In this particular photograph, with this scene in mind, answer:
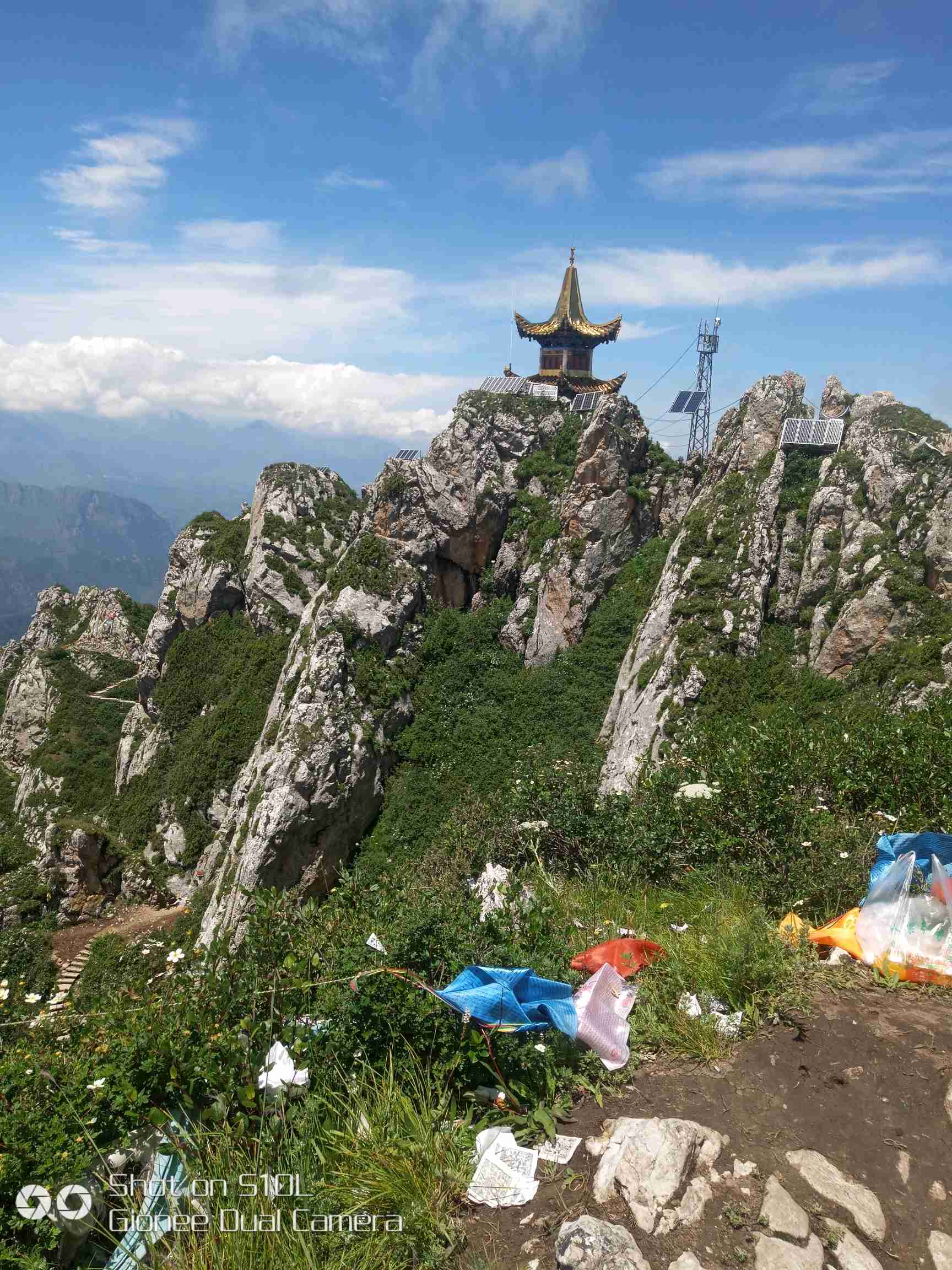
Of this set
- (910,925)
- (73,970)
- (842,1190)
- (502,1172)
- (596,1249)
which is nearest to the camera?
(596,1249)

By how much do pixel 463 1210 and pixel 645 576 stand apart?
23143 millimetres

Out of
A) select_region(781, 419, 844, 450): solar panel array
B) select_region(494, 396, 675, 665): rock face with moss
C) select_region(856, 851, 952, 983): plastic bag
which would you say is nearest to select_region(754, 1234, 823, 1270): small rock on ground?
select_region(856, 851, 952, 983): plastic bag

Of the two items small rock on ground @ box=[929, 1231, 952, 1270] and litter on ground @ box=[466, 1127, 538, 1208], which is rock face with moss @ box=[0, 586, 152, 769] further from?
small rock on ground @ box=[929, 1231, 952, 1270]

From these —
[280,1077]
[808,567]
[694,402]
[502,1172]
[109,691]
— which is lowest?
[109,691]

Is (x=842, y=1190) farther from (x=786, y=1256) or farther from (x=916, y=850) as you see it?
(x=916, y=850)

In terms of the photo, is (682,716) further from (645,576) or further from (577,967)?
(577,967)

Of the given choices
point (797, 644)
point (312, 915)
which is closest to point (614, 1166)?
point (312, 915)

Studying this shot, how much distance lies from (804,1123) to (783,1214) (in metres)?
0.65

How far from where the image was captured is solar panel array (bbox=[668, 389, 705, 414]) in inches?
1151

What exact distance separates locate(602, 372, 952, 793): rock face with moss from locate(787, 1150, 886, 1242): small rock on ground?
12.5 metres

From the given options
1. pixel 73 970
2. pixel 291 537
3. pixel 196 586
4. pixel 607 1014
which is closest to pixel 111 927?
pixel 73 970

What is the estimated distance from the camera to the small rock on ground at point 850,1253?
3.13 m

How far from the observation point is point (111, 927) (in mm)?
25641

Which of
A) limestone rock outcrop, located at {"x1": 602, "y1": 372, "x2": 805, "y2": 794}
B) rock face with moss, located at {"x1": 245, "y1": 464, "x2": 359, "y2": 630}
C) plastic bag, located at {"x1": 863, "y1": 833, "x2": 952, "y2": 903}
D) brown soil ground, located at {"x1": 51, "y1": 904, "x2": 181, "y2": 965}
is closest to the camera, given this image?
plastic bag, located at {"x1": 863, "y1": 833, "x2": 952, "y2": 903}
